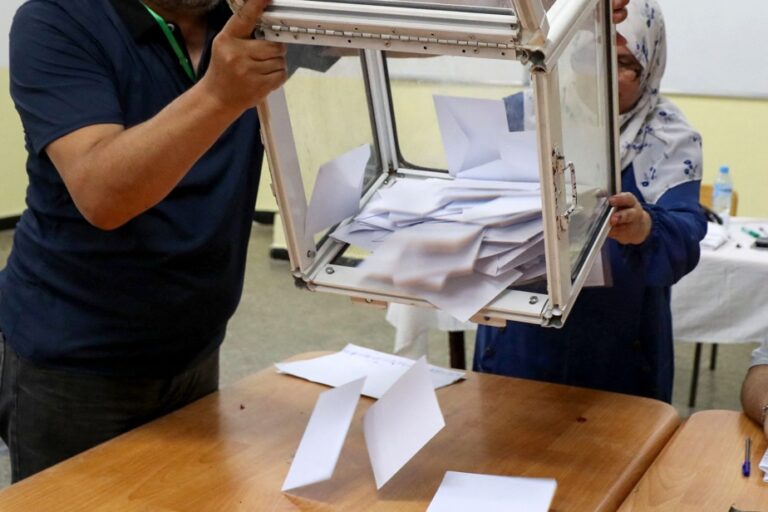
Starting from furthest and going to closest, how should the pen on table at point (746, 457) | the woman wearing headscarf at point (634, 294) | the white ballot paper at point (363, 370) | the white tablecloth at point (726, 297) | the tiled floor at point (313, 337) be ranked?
the tiled floor at point (313, 337) < the white tablecloth at point (726, 297) < the woman wearing headscarf at point (634, 294) < the white ballot paper at point (363, 370) < the pen on table at point (746, 457)

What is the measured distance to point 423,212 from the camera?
125 cm

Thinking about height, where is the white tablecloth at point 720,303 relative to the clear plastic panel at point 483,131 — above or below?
Result: below

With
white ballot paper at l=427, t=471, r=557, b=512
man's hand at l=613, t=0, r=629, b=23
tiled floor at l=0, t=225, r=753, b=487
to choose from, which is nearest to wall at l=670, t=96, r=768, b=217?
tiled floor at l=0, t=225, r=753, b=487

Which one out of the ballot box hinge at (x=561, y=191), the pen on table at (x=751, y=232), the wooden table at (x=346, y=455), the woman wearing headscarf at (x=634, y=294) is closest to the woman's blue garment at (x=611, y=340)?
the woman wearing headscarf at (x=634, y=294)

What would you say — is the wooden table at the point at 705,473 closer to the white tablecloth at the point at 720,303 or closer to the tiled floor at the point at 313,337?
the white tablecloth at the point at 720,303

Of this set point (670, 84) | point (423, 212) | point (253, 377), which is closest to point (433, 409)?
point (423, 212)

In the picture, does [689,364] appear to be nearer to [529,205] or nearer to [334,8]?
[529,205]

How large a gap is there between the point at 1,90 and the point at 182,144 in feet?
16.7

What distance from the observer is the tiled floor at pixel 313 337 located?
381cm

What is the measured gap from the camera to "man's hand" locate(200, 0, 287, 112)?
106 centimetres

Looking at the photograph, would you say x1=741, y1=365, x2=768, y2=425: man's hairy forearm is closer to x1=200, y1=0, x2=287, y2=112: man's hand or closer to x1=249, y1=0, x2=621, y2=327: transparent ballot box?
x1=249, y1=0, x2=621, y2=327: transparent ballot box

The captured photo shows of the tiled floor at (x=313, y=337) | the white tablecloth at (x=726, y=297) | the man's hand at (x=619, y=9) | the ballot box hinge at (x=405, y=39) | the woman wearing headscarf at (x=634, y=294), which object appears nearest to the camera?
the ballot box hinge at (x=405, y=39)

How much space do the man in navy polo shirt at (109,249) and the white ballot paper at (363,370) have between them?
0.17 metres

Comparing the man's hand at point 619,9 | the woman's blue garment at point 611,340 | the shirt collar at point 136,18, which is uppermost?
the shirt collar at point 136,18
